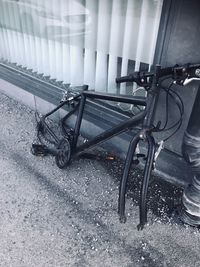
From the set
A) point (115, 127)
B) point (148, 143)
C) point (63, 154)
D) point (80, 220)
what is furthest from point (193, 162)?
point (63, 154)

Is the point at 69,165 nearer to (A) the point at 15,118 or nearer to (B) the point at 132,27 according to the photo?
(A) the point at 15,118

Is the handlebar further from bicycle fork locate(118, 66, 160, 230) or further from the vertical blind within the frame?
the vertical blind

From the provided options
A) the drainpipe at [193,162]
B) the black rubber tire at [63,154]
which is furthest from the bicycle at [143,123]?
the drainpipe at [193,162]

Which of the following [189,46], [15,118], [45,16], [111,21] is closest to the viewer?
[189,46]

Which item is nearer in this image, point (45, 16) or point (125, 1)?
point (125, 1)

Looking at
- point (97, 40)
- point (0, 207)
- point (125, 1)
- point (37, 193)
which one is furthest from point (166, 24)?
point (0, 207)

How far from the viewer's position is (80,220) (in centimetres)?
Result: 313

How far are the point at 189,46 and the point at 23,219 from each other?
2.56 metres

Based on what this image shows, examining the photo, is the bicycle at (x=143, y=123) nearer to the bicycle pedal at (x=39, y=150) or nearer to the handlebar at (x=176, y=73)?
the handlebar at (x=176, y=73)

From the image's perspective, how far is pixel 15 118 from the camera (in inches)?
191

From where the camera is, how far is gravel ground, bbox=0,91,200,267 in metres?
2.76

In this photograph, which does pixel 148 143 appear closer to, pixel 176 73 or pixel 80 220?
pixel 176 73

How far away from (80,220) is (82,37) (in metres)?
2.45

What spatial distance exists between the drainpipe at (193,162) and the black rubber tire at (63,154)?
1.49m
